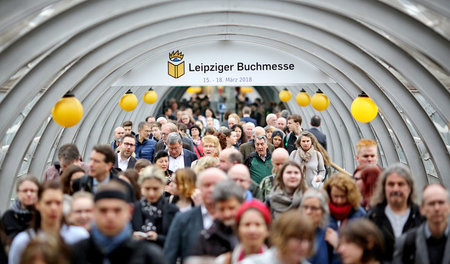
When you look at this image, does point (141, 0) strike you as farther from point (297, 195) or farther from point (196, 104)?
point (196, 104)

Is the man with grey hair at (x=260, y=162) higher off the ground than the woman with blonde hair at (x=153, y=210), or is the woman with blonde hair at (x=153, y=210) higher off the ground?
the man with grey hair at (x=260, y=162)

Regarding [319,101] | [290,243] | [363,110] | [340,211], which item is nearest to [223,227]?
[290,243]

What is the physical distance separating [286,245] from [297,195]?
3092 mm

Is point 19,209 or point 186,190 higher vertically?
point 186,190

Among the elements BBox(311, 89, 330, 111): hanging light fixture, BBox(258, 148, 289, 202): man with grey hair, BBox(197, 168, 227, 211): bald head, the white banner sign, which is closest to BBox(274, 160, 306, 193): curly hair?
BBox(258, 148, 289, 202): man with grey hair

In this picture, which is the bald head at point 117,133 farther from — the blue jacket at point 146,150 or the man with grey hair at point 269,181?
the man with grey hair at point 269,181

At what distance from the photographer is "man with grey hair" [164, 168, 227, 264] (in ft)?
22.3

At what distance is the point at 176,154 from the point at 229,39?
194 inches

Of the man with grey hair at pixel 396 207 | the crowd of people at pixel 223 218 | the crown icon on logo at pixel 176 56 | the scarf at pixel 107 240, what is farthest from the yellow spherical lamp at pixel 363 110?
the scarf at pixel 107 240

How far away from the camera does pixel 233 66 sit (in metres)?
15.7

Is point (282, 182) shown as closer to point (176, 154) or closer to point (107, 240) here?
point (107, 240)

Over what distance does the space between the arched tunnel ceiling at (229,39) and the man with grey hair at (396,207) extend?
1.92 m

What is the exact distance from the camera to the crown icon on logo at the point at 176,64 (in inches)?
620

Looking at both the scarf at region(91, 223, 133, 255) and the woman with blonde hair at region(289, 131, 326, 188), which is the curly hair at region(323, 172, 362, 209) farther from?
the woman with blonde hair at region(289, 131, 326, 188)
